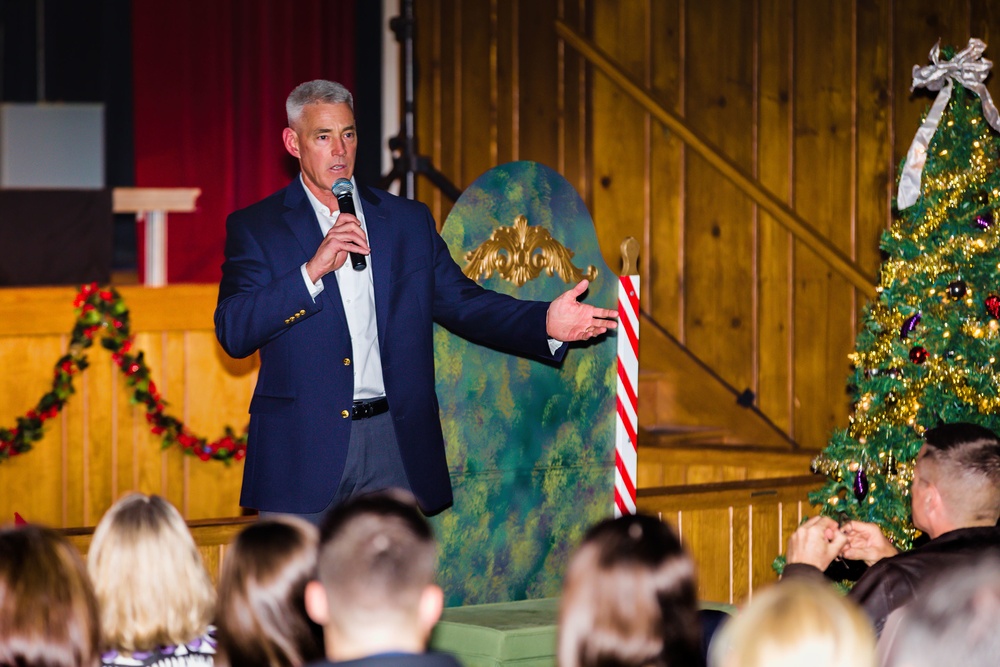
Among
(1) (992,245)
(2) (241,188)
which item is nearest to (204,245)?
(2) (241,188)

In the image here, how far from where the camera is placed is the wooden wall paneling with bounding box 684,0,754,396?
5.72m

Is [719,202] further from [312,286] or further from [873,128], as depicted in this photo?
[312,286]

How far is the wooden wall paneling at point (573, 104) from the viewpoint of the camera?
6133mm

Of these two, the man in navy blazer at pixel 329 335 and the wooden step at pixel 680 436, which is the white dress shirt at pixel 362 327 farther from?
the wooden step at pixel 680 436

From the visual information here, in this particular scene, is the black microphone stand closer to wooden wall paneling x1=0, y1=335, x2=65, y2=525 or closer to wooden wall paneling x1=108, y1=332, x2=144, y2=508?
wooden wall paneling x1=108, y1=332, x2=144, y2=508

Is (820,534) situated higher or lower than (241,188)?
lower

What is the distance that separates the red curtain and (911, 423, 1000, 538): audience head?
5228 mm

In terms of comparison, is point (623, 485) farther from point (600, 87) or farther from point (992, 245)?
point (600, 87)

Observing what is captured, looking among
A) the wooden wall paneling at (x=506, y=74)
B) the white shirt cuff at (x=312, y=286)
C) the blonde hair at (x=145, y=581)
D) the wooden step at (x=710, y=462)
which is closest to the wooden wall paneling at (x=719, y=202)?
the wooden step at (x=710, y=462)

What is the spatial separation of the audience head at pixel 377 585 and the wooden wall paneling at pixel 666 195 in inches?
164

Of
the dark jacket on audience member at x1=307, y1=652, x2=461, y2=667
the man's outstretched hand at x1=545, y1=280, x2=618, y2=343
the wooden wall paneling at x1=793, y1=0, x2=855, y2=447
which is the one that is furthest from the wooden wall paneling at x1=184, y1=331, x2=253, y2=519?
the dark jacket on audience member at x1=307, y1=652, x2=461, y2=667

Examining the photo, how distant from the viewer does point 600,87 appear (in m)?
6.02

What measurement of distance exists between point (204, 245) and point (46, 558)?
5713 mm

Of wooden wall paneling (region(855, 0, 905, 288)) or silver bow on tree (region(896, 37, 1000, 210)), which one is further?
wooden wall paneling (region(855, 0, 905, 288))
